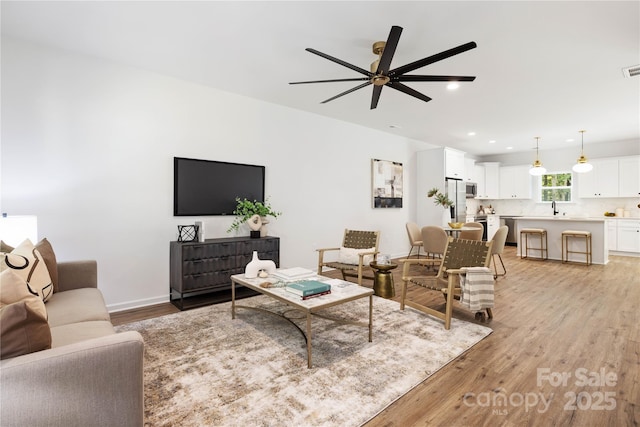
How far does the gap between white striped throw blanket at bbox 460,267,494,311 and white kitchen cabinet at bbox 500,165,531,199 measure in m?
7.44

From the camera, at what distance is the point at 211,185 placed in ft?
13.8

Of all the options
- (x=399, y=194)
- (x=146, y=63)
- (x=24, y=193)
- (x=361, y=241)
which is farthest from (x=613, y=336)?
(x=24, y=193)

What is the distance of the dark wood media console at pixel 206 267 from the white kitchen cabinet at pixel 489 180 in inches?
305

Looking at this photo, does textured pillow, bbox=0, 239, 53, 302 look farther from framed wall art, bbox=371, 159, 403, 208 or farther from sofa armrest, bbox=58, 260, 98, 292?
framed wall art, bbox=371, 159, 403, 208

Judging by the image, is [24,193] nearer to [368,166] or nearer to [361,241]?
[361,241]

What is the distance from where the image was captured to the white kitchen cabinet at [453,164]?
23.6 feet

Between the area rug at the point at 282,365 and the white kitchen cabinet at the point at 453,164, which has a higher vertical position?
the white kitchen cabinet at the point at 453,164

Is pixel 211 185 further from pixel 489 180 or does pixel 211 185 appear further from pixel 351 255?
pixel 489 180

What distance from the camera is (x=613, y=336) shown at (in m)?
2.83

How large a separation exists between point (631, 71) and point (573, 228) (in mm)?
4008

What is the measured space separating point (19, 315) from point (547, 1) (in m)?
3.70

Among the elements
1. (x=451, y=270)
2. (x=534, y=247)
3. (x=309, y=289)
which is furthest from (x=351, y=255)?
(x=534, y=247)

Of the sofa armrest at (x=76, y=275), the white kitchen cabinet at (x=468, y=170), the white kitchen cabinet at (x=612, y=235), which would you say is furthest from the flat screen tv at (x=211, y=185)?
the white kitchen cabinet at (x=612, y=235)

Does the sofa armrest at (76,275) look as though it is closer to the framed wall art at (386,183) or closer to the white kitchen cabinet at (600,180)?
the framed wall art at (386,183)
